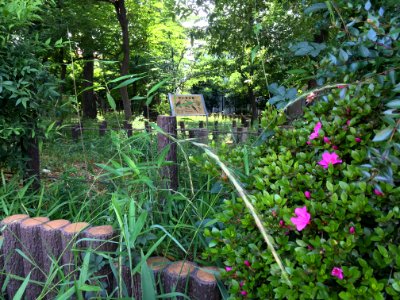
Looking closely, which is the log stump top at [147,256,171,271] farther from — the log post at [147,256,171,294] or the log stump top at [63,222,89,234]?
the log stump top at [63,222,89,234]

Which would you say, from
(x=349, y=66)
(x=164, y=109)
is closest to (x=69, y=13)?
(x=164, y=109)

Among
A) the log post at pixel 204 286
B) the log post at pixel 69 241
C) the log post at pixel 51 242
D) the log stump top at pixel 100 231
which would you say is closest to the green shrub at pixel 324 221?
the log post at pixel 204 286

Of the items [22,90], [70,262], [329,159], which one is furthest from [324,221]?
[22,90]

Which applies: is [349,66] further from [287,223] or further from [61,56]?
[61,56]

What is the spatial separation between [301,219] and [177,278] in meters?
0.66

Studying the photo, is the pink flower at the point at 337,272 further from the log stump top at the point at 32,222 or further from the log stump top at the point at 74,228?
the log stump top at the point at 32,222

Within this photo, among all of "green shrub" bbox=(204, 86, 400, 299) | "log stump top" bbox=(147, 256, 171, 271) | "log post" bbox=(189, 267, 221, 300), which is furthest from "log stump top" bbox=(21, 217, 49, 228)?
"green shrub" bbox=(204, 86, 400, 299)

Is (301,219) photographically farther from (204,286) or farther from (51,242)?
(51,242)

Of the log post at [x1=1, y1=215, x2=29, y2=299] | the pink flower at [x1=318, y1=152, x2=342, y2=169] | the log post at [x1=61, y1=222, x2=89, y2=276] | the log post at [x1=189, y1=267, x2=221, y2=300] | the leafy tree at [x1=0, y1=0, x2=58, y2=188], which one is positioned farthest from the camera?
the leafy tree at [x1=0, y1=0, x2=58, y2=188]

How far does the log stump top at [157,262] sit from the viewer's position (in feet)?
4.90

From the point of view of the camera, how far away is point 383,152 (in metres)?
0.89

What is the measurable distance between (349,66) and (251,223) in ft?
2.37

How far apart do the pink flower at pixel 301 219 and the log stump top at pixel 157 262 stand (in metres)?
0.72

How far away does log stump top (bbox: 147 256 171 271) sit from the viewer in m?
1.49
